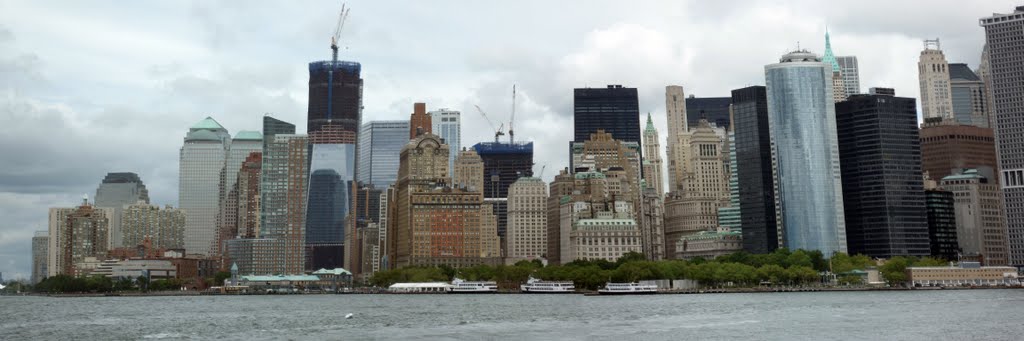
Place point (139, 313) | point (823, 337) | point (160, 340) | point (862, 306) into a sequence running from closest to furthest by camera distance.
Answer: point (823, 337) < point (160, 340) < point (862, 306) < point (139, 313)

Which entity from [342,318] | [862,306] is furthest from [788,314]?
[342,318]

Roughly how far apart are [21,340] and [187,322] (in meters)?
32.2

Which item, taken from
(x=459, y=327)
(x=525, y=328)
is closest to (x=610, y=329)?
(x=525, y=328)

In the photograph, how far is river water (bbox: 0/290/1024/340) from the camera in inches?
4843

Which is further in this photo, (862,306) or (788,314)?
(862,306)

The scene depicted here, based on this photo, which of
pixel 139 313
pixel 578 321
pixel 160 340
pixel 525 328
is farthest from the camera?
pixel 139 313

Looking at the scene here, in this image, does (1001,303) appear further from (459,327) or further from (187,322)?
(187,322)

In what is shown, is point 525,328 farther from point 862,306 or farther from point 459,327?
point 862,306

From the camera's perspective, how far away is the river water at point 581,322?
12300 centimetres

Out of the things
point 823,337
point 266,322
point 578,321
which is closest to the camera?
point 823,337

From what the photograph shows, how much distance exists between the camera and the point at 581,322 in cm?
14288

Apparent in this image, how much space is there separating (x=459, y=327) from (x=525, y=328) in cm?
866

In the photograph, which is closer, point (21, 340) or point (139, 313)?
point (21, 340)

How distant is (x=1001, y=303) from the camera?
182750mm
